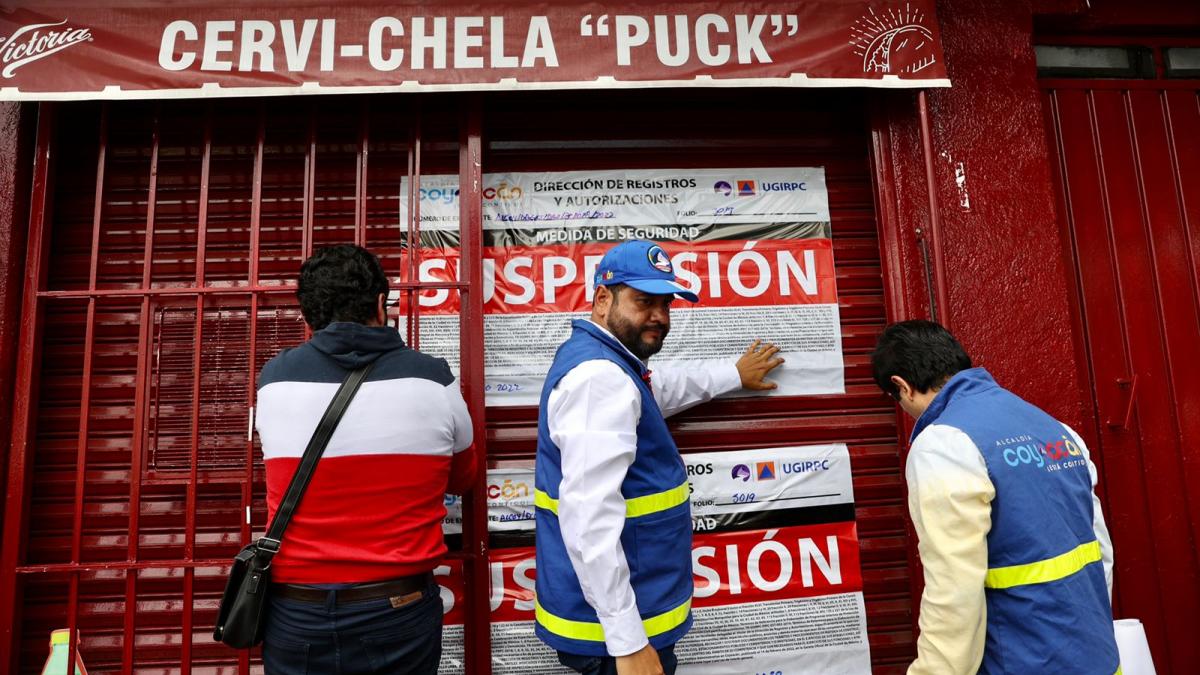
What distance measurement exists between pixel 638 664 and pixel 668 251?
1.81 m

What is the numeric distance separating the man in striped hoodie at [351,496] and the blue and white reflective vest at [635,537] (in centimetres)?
36

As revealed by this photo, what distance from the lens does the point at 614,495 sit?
1.81m

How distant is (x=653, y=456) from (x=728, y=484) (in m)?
0.95

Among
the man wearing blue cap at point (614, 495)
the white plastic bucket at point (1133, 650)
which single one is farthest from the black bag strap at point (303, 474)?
the white plastic bucket at point (1133, 650)

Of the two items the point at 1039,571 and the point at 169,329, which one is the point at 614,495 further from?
the point at 169,329

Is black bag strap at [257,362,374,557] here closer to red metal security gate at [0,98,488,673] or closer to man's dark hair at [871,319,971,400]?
red metal security gate at [0,98,488,673]

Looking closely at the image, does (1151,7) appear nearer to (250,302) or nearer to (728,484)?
(728,484)

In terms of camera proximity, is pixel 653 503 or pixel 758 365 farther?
pixel 758 365

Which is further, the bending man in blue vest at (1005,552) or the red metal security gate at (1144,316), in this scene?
the red metal security gate at (1144,316)

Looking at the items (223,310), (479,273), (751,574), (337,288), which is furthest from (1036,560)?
(223,310)

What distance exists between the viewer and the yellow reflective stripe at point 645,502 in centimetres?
196

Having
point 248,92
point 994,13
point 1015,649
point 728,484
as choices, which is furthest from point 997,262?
point 248,92

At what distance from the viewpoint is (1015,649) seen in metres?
1.69

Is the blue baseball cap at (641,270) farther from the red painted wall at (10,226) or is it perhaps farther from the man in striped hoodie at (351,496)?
the red painted wall at (10,226)
